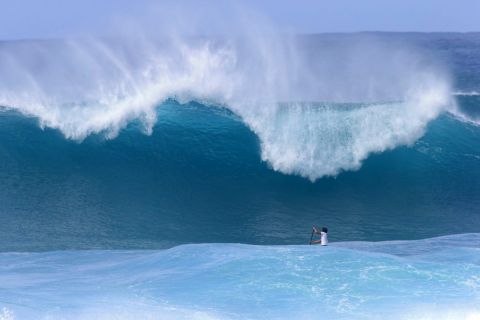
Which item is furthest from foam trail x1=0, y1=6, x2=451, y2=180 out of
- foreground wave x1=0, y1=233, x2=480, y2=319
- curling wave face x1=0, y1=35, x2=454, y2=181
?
foreground wave x1=0, y1=233, x2=480, y2=319

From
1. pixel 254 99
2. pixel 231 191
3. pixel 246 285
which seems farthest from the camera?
pixel 254 99

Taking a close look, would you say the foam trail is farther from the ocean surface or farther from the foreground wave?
the foreground wave

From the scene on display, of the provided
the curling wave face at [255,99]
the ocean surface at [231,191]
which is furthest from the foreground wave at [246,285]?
the curling wave face at [255,99]

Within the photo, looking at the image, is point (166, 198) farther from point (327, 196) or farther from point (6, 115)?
point (6, 115)

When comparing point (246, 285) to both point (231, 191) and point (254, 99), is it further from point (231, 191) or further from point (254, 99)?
point (254, 99)

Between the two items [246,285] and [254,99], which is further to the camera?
[254,99]

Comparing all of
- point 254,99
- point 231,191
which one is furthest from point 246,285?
point 254,99

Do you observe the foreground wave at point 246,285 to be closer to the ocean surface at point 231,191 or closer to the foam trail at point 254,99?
the ocean surface at point 231,191
